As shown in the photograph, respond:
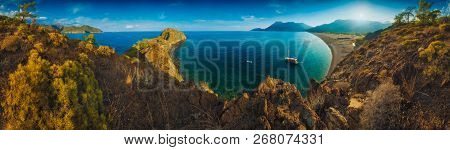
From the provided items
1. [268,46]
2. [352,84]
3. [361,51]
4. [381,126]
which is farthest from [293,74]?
[381,126]

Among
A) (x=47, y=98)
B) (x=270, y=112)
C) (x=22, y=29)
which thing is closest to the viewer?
(x=47, y=98)

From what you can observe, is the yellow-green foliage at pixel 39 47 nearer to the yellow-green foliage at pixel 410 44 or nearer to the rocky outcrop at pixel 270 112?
the rocky outcrop at pixel 270 112

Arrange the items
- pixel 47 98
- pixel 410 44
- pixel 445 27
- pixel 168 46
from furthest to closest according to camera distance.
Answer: pixel 168 46, pixel 410 44, pixel 445 27, pixel 47 98

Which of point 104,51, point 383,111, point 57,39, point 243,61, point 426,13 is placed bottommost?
point 243,61

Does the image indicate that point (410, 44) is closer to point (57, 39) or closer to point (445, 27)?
point (445, 27)

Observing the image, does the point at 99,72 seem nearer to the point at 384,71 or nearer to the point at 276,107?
the point at 276,107

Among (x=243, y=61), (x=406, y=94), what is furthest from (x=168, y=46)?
(x=406, y=94)

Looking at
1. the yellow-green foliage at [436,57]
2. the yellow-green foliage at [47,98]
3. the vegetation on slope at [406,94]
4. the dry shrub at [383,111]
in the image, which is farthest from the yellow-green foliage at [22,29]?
the yellow-green foliage at [436,57]
